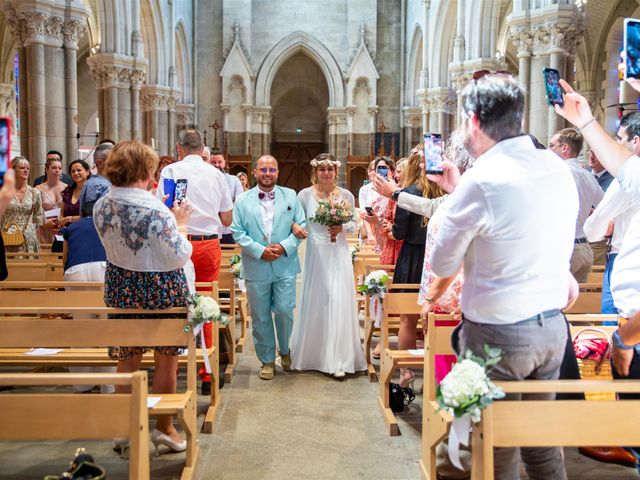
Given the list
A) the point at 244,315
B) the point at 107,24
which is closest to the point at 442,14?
the point at 107,24

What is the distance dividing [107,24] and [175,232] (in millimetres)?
12409

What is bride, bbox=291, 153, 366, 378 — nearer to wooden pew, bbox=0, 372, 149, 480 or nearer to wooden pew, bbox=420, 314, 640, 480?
wooden pew, bbox=420, 314, 640, 480

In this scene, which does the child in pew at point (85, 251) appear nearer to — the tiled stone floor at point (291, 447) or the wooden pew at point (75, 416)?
the tiled stone floor at point (291, 447)

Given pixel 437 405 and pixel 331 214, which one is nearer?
pixel 437 405

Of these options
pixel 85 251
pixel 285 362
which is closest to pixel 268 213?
pixel 285 362

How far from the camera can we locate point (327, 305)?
573 cm

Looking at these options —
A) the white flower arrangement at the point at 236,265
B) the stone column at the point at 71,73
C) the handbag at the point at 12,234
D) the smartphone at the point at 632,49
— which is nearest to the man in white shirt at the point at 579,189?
the smartphone at the point at 632,49

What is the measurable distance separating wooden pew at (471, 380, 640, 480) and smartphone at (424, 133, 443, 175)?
1.08 metres

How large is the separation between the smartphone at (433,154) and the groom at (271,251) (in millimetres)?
2738

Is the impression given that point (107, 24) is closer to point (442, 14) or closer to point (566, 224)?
point (442, 14)

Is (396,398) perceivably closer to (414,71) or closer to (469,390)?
(469,390)

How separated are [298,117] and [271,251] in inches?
891

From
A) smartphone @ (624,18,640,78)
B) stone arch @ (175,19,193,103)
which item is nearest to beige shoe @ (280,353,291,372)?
smartphone @ (624,18,640,78)

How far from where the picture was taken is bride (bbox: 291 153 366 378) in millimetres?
5695
